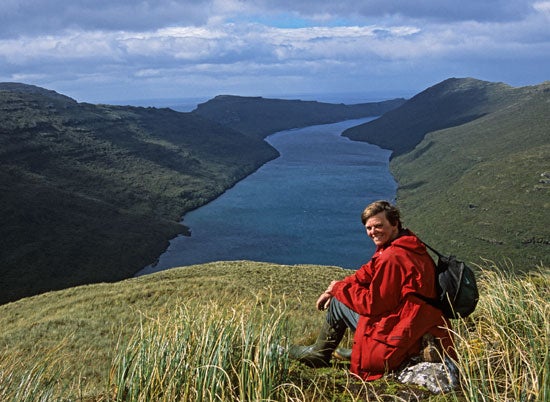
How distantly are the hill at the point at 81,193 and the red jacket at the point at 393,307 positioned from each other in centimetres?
7368

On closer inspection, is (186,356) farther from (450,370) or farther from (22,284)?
(22,284)

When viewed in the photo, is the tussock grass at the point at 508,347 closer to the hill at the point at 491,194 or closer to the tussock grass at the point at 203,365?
the tussock grass at the point at 203,365

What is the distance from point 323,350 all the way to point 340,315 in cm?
63

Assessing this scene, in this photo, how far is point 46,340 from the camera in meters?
21.7

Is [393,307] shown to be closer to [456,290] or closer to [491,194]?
[456,290]

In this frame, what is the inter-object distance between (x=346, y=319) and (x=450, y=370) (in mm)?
1584

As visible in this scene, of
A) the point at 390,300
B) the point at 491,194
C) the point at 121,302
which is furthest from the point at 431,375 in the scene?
the point at 491,194

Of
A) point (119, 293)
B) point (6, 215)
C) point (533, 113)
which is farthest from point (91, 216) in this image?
point (533, 113)

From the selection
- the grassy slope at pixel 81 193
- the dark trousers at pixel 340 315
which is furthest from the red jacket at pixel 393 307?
the grassy slope at pixel 81 193

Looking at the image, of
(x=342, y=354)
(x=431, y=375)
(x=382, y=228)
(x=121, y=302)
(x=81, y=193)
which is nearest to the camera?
(x=431, y=375)

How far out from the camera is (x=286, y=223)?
14175 cm

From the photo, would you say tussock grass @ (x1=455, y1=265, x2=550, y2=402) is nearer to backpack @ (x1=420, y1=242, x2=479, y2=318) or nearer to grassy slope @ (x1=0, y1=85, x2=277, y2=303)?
backpack @ (x1=420, y1=242, x2=479, y2=318)

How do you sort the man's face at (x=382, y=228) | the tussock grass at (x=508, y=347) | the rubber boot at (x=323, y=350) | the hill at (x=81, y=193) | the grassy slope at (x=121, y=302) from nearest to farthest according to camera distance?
the tussock grass at (x=508, y=347)
the man's face at (x=382, y=228)
the rubber boot at (x=323, y=350)
the grassy slope at (x=121, y=302)
the hill at (x=81, y=193)

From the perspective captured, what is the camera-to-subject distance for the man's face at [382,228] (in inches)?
262
